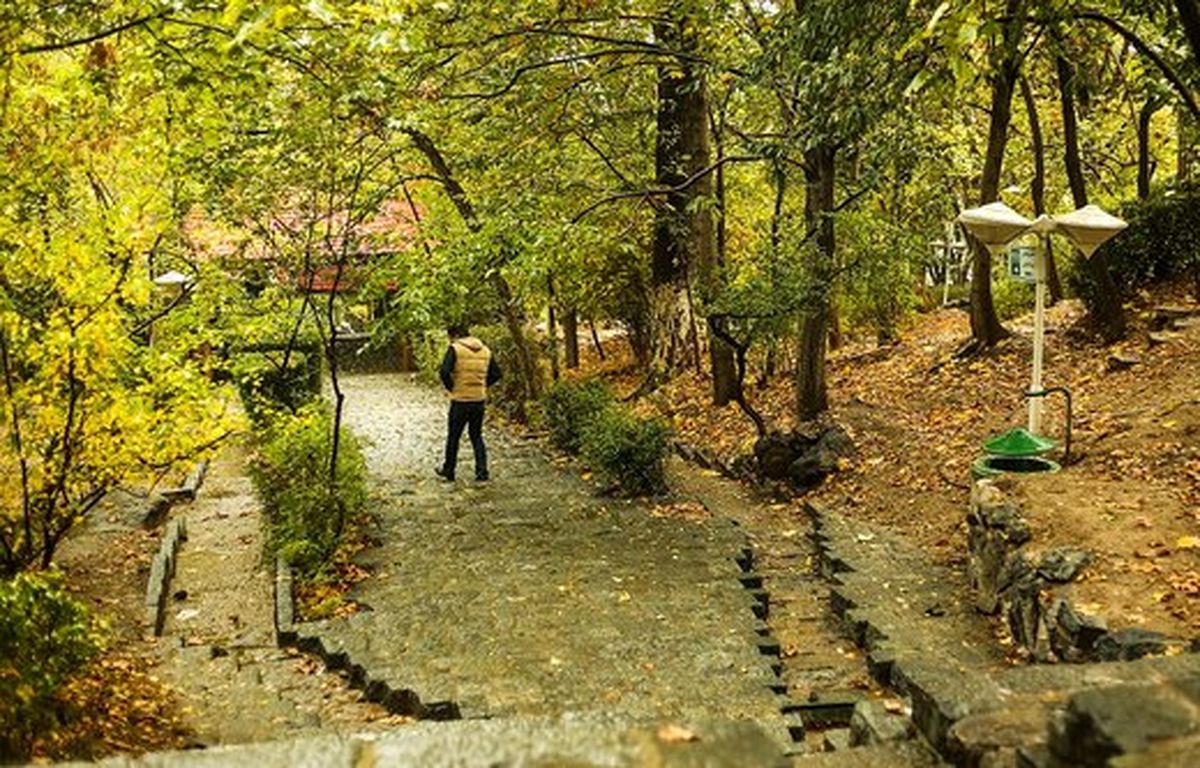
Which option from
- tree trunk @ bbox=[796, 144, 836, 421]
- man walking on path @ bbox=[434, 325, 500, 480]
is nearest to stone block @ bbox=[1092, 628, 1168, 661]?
tree trunk @ bbox=[796, 144, 836, 421]

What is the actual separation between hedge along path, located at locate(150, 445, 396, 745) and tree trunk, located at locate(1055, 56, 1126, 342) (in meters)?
10.4

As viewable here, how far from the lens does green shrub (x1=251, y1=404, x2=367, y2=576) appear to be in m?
9.00

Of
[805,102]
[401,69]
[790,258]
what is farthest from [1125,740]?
[401,69]

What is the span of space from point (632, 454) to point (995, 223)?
452cm

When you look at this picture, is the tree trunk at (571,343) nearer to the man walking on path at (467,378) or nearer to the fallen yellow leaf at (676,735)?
the man walking on path at (467,378)

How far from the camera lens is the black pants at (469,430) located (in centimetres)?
1178

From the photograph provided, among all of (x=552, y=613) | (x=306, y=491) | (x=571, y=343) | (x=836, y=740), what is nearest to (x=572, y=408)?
(x=306, y=491)

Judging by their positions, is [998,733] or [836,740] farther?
[836,740]

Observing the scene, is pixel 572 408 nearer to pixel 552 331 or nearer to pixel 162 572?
pixel 552 331

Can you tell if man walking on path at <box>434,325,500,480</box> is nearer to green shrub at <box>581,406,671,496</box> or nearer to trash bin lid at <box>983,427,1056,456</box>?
green shrub at <box>581,406,671,496</box>

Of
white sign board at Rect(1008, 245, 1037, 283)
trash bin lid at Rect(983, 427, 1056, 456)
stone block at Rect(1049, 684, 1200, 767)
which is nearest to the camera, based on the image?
stone block at Rect(1049, 684, 1200, 767)

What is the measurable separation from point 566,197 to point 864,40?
221 inches

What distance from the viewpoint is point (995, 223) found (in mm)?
8688

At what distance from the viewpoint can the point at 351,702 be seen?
651 cm
